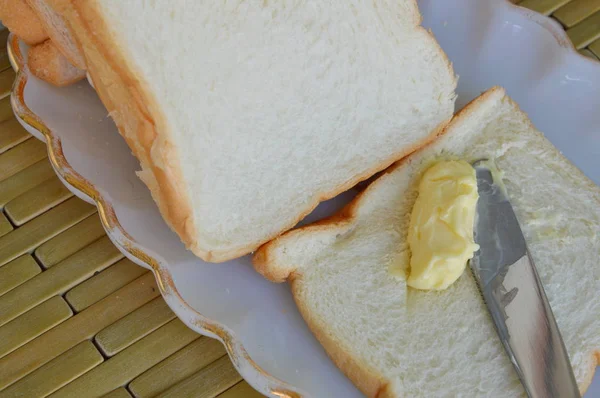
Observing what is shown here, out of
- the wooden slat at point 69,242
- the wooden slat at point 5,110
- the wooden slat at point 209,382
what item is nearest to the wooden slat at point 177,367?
the wooden slat at point 209,382

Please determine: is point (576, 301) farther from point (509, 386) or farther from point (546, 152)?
point (546, 152)

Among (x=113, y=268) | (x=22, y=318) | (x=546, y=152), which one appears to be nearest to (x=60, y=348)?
(x=22, y=318)

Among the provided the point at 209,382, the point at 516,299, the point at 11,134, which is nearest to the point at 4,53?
the point at 11,134

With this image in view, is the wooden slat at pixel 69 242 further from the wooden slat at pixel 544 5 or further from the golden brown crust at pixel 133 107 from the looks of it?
the wooden slat at pixel 544 5

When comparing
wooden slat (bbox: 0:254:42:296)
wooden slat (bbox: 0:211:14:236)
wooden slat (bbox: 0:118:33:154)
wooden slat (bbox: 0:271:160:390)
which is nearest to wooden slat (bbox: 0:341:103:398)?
wooden slat (bbox: 0:271:160:390)

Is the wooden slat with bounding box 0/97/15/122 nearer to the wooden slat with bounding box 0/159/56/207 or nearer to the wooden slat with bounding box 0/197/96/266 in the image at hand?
the wooden slat with bounding box 0/159/56/207
